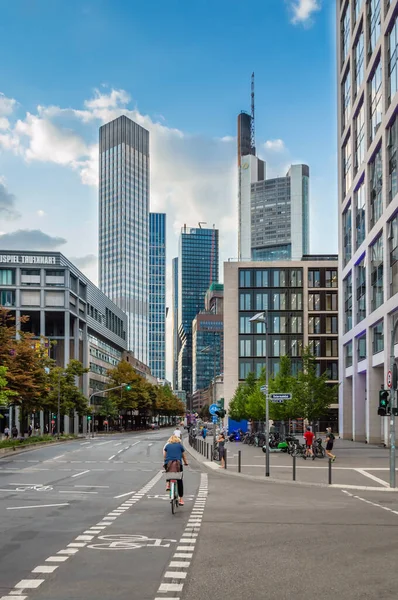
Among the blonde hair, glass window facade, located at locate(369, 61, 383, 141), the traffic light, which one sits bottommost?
the blonde hair

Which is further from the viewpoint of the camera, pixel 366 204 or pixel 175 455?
pixel 366 204

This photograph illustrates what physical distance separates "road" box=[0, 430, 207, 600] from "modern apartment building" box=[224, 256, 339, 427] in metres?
87.4

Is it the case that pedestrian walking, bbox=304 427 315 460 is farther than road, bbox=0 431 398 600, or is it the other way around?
pedestrian walking, bbox=304 427 315 460

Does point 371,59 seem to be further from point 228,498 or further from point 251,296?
point 251,296

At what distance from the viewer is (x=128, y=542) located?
12.9 metres

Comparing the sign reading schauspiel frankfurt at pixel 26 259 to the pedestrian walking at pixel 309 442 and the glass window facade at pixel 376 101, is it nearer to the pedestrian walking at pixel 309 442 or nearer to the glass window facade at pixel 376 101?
the glass window facade at pixel 376 101

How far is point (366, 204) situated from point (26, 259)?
66872 millimetres

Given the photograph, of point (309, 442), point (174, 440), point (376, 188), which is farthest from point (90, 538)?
point (376, 188)

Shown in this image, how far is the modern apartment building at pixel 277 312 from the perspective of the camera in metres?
115

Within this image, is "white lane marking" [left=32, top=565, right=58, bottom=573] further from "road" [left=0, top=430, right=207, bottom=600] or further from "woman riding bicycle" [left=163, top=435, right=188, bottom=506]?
"woman riding bicycle" [left=163, top=435, right=188, bottom=506]

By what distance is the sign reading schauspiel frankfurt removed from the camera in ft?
374

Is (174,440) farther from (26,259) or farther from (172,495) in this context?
(26,259)

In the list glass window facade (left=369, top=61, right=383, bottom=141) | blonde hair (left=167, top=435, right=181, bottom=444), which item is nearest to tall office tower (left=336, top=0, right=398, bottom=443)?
glass window facade (left=369, top=61, right=383, bottom=141)

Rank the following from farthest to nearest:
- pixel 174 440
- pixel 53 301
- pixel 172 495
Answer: pixel 53 301
pixel 174 440
pixel 172 495
